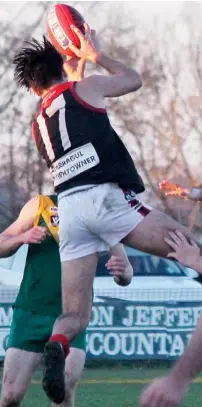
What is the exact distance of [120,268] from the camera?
6.28m

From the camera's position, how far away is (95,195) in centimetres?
568

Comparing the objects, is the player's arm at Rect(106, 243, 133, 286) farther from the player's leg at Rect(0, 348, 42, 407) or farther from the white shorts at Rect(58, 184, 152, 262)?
the player's leg at Rect(0, 348, 42, 407)

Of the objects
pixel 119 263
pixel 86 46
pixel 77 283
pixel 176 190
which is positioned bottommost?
pixel 119 263

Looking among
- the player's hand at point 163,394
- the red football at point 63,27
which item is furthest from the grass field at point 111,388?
the player's hand at point 163,394

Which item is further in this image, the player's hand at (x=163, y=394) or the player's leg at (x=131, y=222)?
the player's leg at (x=131, y=222)

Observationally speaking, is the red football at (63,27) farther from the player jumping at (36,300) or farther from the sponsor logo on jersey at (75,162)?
the player jumping at (36,300)

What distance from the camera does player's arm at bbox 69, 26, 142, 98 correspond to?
5668 mm

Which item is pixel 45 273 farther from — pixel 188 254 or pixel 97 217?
pixel 188 254

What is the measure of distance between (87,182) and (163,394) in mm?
2226

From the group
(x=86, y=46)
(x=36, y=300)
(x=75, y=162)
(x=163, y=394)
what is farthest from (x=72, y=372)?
(x=163, y=394)

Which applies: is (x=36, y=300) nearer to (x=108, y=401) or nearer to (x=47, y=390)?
(x=47, y=390)

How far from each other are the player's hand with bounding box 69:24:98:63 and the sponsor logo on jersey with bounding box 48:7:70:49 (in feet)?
0.17

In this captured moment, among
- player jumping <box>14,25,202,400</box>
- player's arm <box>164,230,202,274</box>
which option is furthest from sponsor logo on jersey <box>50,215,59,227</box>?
player's arm <box>164,230,202,274</box>

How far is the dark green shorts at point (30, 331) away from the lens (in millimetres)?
6309
